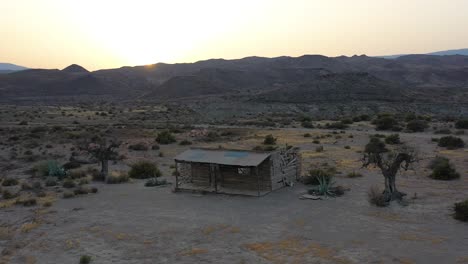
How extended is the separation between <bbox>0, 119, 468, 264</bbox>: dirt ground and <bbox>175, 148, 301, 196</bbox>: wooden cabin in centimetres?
69

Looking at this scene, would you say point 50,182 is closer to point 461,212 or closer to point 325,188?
point 325,188

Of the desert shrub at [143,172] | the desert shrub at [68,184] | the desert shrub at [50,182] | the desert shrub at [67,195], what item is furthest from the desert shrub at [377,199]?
the desert shrub at [50,182]

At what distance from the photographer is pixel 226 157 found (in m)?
23.8

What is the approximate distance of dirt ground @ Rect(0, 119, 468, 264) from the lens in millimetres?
15172

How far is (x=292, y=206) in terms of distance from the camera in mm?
20781

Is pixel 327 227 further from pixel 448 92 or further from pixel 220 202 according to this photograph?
pixel 448 92

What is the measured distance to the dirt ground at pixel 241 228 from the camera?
15172 mm

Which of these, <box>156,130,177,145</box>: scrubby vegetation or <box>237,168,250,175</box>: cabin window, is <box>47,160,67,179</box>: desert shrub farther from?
<box>156,130,177,145</box>: scrubby vegetation

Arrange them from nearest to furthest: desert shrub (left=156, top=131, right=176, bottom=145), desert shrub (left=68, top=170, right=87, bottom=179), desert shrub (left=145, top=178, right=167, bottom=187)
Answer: desert shrub (left=145, top=178, right=167, bottom=187) < desert shrub (left=68, top=170, right=87, bottom=179) < desert shrub (left=156, top=131, right=176, bottom=145)

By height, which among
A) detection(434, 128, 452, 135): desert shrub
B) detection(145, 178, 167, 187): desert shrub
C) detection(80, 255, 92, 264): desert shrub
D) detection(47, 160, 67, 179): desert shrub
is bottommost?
detection(434, 128, 452, 135): desert shrub

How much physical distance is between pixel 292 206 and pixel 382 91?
3455 inches

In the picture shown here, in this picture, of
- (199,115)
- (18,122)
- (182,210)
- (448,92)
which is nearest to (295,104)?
(199,115)

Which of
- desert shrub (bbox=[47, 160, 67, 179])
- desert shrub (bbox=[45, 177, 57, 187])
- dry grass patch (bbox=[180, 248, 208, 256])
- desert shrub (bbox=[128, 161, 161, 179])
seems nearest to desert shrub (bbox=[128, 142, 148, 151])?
desert shrub (bbox=[128, 161, 161, 179])

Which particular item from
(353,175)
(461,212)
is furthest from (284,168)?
(461,212)
